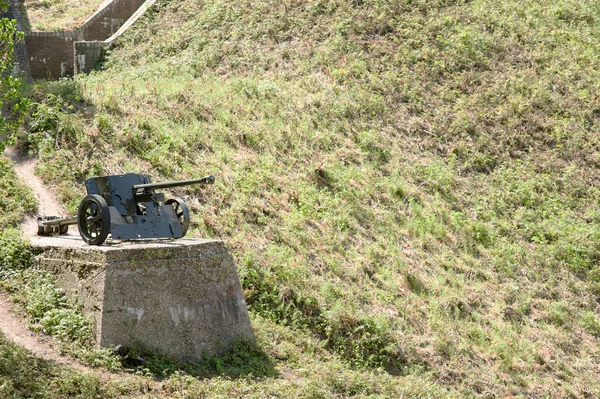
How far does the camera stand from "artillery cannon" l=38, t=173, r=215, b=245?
998 cm

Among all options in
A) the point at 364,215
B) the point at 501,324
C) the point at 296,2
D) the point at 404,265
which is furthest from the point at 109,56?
the point at 501,324

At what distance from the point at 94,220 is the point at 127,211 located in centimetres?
56

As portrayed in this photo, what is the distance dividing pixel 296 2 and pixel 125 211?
14539 millimetres

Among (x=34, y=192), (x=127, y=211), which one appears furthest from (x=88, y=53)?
(x=127, y=211)

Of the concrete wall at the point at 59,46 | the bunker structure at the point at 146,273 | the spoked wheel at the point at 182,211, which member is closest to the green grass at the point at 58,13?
the concrete wall at the point at 59,46

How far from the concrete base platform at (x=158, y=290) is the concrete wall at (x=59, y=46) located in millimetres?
13793

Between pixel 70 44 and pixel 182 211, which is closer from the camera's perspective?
pixel 182 211

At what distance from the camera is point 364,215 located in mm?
15281

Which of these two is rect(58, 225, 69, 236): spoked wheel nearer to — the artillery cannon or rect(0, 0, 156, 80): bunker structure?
the artillery cannon

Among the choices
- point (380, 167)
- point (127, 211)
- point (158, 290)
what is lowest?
point (380, 167)

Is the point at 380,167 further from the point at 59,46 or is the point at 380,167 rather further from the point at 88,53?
the point at 59,46

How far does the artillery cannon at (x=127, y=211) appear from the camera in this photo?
9.98 m

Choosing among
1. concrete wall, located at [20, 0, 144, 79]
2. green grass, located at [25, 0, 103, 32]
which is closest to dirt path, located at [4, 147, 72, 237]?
concrete wall, located at [20, 0, 144, 79]

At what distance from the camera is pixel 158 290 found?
31.6 feet
